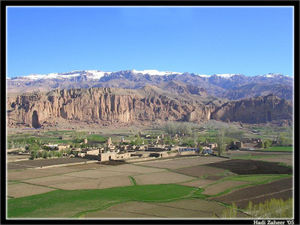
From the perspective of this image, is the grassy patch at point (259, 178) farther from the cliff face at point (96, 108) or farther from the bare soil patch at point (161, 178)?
the cliff face at point (96, 108)

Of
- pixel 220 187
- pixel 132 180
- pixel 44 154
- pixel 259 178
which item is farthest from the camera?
pixel 44 154

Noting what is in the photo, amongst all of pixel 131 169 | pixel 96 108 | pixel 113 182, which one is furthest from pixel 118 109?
pixel 113 182

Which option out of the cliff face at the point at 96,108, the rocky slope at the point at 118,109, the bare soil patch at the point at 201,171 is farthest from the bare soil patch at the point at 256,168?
the cliff face at the point at 96,108

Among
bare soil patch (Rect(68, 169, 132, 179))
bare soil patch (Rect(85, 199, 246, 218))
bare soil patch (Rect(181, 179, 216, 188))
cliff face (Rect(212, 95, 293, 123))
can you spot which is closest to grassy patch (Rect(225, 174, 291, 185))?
bare soil patch (Rect(181, 179, 216, 188))

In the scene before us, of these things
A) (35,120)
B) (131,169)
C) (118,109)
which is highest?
(118,109)

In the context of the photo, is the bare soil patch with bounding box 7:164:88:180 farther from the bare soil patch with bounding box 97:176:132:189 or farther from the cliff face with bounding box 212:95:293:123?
the cliff face with bounding box 212:95:293:123

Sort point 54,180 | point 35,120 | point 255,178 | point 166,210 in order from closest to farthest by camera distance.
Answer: point 166,210 < point 54,180 < point 255,178 < point 35,120

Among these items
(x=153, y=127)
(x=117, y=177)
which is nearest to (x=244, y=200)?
(x=117, y=177)

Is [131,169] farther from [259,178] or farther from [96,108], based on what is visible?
[96,108]
